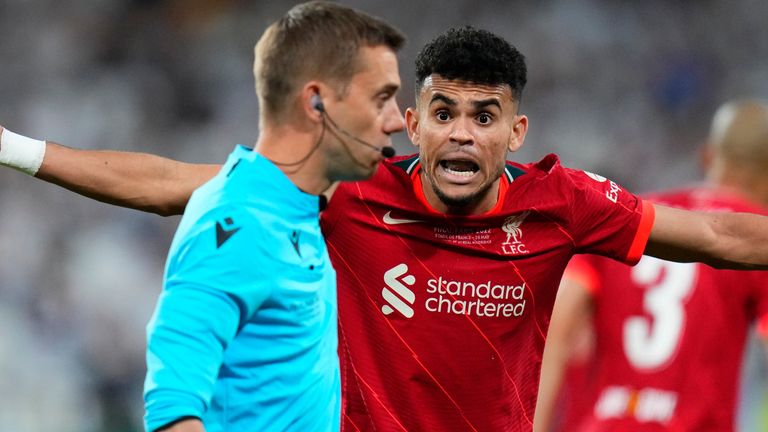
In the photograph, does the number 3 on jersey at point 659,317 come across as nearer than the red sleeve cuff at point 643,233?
No

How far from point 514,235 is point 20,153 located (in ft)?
5.26

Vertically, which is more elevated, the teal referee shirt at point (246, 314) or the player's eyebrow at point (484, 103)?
the player's eyebrow at point (484, 103)

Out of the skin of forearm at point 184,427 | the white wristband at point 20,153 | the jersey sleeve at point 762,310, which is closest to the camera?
the skin of forearm at point 184,427

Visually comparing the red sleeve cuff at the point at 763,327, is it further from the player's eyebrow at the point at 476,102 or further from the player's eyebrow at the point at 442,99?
the player's eyebrow at the point at 442,99

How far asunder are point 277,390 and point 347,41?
859mm

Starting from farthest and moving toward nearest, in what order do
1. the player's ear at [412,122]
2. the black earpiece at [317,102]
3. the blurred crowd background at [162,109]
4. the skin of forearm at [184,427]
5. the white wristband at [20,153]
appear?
1. the blurred crowd background at [162,109]
2. the player's ear at [412,122]
3. the white wristband at [20,153]
4. the black earpiece at [317,102]
5. the skin of forearm at [184,427]

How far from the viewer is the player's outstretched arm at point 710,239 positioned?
3.70 meters

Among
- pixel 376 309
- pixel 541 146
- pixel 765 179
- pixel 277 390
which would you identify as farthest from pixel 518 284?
pixel 541 146

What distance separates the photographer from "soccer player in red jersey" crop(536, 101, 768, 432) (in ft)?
15.7

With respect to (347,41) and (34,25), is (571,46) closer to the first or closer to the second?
(34,25)

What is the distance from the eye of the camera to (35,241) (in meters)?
8.28

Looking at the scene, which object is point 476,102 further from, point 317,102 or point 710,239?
point 317,102

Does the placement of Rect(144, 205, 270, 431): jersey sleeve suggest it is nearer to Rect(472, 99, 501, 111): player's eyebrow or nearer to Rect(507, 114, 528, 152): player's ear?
Rect(472, 99, 501, 111): player's eyebrow

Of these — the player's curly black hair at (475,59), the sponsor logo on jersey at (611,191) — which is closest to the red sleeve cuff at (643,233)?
the sponsor logo on jersey at (611,191)
